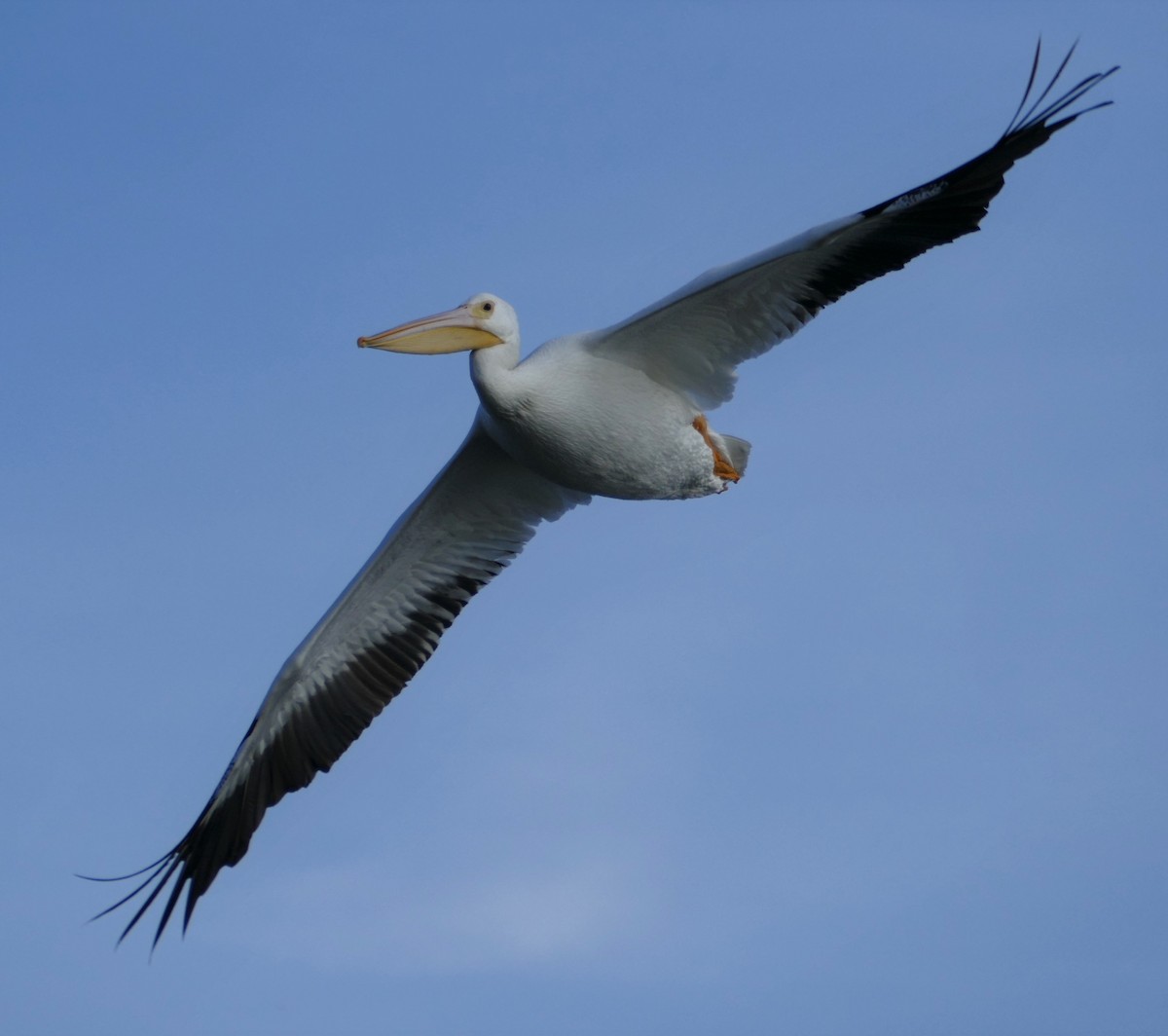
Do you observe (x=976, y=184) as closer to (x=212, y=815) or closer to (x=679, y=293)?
(x=679, y=293)

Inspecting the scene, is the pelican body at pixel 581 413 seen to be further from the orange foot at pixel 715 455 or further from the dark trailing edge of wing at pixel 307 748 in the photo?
the dark trailing edge of wing at pixel 307 748

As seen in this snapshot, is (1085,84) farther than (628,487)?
No

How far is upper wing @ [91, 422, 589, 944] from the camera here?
894 cm

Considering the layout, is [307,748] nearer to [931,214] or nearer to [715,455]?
[715,455]

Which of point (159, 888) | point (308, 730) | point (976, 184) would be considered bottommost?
point (159, 888)

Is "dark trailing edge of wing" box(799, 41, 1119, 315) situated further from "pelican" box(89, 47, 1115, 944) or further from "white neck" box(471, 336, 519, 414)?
"white neck" box(471, 336, 519, 414)

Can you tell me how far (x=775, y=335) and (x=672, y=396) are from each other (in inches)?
24.4

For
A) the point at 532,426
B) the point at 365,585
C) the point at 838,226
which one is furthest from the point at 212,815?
the point at 838,226

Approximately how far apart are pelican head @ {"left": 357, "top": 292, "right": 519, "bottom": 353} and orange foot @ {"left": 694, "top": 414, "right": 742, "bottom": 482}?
107 centimetres

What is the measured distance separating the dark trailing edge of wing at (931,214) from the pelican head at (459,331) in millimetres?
1550

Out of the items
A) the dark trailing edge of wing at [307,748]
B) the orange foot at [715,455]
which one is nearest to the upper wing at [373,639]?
the dark trailing edge of wing at [307,748]

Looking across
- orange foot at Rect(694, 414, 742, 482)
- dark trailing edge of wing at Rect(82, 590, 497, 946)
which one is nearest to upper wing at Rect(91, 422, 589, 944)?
dark trailing edge of wing at Rect(82, 590, 497, 946)

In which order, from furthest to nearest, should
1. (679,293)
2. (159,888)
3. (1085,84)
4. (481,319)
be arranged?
(159,888), (481,319), (679,293), (1085,84)

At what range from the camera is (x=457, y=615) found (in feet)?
30.7
